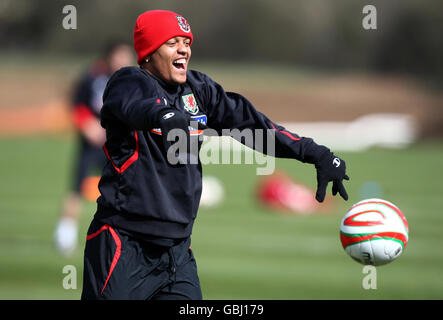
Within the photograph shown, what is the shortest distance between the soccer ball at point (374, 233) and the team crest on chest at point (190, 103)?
4.29 ft

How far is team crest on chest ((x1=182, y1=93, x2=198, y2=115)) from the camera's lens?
182 inches

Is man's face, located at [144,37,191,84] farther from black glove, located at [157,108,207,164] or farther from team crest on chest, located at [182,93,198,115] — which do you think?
black glove, located at [157,108,207,164]

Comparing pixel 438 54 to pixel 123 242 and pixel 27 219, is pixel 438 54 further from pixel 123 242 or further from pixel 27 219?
pixel 123 242

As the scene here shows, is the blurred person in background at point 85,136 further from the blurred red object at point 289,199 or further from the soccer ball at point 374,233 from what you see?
the soccer ball at point 374,233

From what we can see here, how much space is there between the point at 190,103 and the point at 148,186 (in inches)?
25.6

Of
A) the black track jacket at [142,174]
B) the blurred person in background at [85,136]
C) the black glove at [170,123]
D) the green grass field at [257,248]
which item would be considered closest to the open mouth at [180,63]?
the black track jacket at [142,174]

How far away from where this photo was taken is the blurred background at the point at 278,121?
9.02m

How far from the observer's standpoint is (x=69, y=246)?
9734 mm

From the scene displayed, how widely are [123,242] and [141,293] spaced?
12.9 inches

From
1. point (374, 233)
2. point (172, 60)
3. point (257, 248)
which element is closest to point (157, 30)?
point (172, 60)

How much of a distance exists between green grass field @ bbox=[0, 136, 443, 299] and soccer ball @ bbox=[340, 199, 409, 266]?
285 cm

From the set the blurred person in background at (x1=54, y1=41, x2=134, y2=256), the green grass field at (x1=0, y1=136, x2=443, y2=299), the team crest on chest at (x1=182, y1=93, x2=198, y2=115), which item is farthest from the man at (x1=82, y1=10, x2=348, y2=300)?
the blurred person in background at (x1=54, y1=41, x2=134, y2=256)
